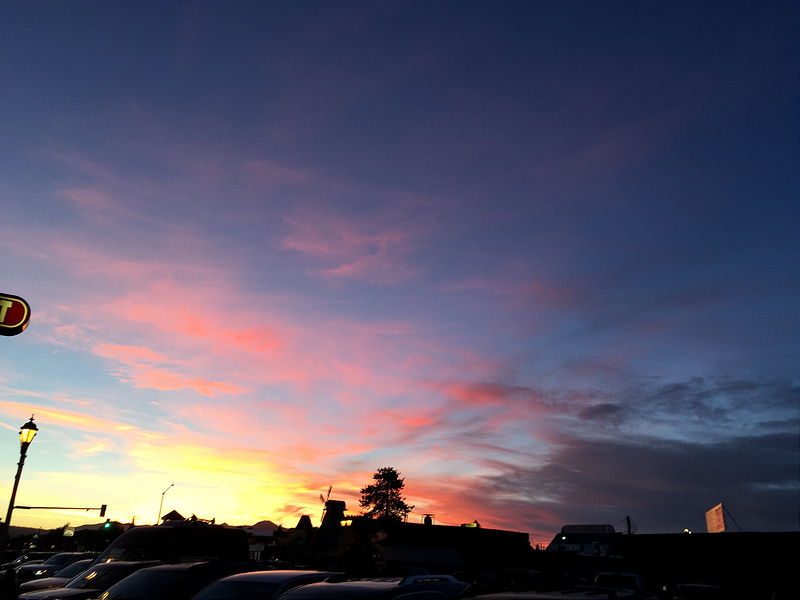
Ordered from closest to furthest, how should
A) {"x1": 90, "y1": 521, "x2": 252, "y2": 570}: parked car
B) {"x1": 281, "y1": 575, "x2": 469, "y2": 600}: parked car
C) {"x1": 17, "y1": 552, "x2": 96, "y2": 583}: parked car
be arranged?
{"x1": 281, "y1": 575, "x2": 469, "y2": 600}: parked car → {"x1": 90, "y1": 521, "x2": 252, "y2": 570}: parked car → {"x1": 17, "y1": 552, "x2": 96, "y2": 583}: parked car

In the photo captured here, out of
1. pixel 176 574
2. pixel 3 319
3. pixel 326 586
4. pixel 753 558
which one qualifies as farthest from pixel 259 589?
pixel 753 558

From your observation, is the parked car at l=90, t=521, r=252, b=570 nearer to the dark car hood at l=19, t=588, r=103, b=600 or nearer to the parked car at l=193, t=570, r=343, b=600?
the dark car hood at l=19, t=588, r=103, b=600

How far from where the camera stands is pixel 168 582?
9.87 metres

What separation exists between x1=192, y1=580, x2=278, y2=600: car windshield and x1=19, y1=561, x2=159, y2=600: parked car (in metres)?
4.89

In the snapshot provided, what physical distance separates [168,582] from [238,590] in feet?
7.87

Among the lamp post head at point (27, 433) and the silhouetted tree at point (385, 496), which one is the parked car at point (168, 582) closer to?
the lamp post head at point (27, 433)

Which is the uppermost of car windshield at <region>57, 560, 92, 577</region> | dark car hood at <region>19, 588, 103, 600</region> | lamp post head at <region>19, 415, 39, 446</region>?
lamp post head at <region>19, 415, 39, 446</region>

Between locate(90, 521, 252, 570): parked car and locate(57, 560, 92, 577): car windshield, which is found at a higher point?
locate(90, 521, 252, 570): parked car

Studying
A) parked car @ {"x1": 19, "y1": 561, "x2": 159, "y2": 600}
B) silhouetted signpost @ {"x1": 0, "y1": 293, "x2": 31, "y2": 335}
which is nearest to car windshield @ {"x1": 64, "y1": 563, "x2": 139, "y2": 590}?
parked car @ {"x1": 19, "y1": 561, "x2": 159, "y2": 600}

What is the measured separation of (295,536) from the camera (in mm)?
74688

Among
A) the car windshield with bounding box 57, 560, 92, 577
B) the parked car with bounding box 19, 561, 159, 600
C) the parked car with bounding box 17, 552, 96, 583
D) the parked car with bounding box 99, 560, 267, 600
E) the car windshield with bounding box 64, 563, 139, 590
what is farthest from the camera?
the parked car with bounding box 17, 552, 96, 583

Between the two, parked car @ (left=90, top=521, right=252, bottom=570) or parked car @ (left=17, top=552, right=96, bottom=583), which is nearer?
parked car @ (left=90, top=521, right=252, bottom=570)

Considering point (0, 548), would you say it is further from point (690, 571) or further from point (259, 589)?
point (690, 571)

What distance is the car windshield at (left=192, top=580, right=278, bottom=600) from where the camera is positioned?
8.08m
